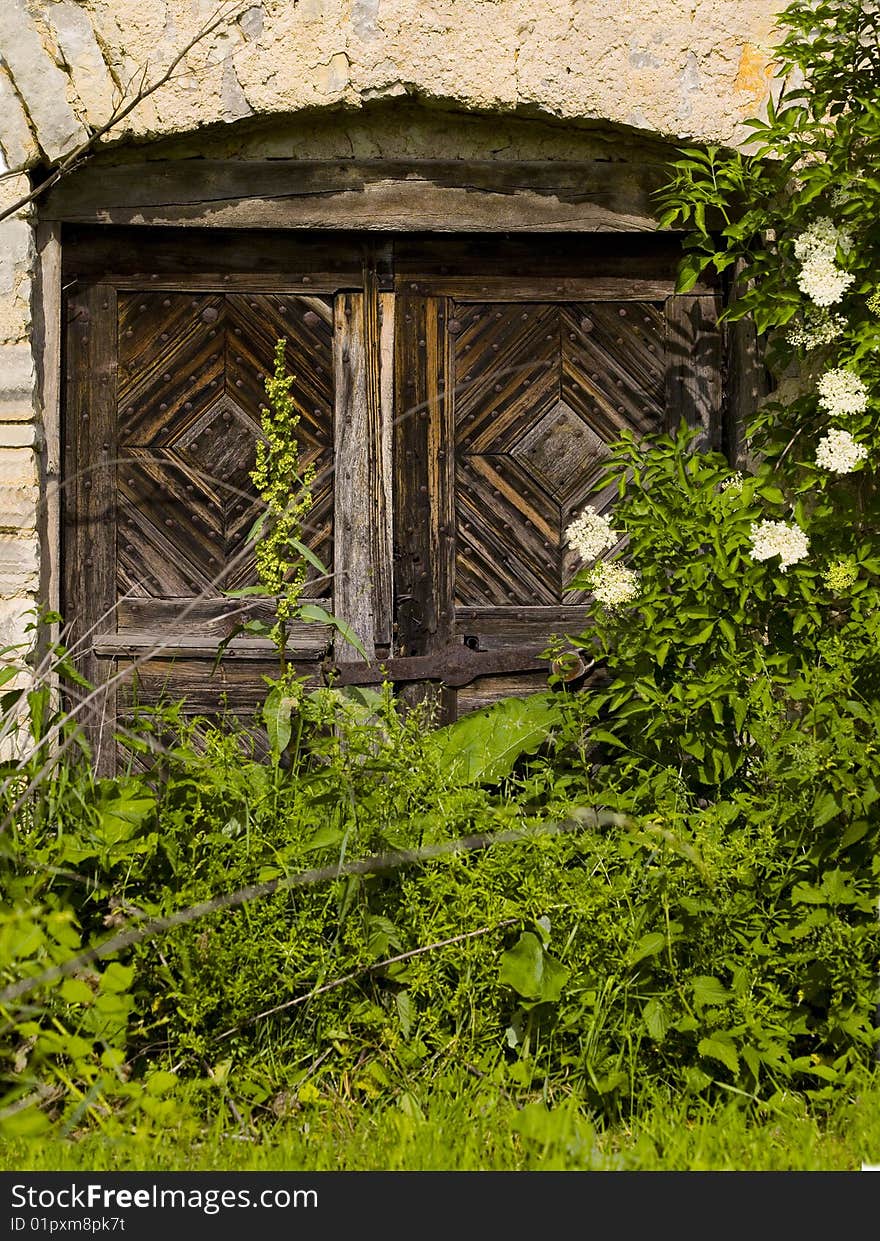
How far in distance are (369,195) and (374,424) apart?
2.22ft

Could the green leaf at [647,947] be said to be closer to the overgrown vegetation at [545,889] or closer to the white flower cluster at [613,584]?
the overgrown vegetation at [545,889]

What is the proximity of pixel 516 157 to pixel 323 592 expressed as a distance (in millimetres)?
1443

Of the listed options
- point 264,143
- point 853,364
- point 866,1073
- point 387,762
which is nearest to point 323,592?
point 387,762

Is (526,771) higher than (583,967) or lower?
higher

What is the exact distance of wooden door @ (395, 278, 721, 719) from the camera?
138 inches

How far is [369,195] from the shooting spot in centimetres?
334

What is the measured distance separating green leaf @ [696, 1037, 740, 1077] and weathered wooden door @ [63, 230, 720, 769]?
1.43 metres

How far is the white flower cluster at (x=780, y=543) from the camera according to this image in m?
2.77

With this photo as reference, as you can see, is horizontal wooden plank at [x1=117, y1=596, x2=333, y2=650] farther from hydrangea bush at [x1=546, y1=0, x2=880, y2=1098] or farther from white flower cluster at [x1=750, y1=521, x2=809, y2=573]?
white flower cluster at [x1=750, y1=521, x2=809, y2=573]

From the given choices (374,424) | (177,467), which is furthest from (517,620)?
(177,467)

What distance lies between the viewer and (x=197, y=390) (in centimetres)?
350

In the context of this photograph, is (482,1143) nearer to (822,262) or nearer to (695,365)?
(822,262)

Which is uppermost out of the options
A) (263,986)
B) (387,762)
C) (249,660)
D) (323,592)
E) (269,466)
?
(269,466)
